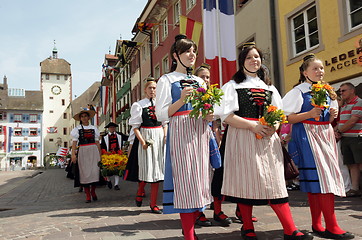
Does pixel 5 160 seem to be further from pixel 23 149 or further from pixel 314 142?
pixel 314 142

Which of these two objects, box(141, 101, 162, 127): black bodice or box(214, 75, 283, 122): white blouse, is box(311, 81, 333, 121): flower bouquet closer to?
box(214, 75, 283, 122): white blouse

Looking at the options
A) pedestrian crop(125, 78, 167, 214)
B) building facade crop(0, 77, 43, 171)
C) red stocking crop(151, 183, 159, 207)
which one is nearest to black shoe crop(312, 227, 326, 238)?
red stocking crop(151, 183, 159, 207)

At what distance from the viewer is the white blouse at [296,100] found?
3.56 m

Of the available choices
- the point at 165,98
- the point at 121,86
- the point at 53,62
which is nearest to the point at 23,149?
the point at 53,62

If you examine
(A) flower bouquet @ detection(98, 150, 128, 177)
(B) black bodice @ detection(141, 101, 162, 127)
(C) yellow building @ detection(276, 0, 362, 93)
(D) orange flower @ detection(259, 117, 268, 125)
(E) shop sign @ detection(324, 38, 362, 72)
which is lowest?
(A) flower bouquet @ detection(98, 150, 128, 177)

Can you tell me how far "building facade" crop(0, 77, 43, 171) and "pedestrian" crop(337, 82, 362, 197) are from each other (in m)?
66.9

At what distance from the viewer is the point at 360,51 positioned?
27.7 feet

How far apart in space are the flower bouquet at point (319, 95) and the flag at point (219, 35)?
613 cm

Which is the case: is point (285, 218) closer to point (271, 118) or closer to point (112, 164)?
point (271, 118)

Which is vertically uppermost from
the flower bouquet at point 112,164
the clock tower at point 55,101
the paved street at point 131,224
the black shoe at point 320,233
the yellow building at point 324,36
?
the clock tower at point 55,101

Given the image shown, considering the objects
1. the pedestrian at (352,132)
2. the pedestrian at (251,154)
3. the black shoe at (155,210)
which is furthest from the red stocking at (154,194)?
the pedestrian at (352,132)

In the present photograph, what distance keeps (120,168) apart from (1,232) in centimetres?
312

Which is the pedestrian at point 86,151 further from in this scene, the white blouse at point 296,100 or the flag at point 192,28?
the white blouse at point 296,100

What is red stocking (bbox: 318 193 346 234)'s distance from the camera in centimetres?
328
